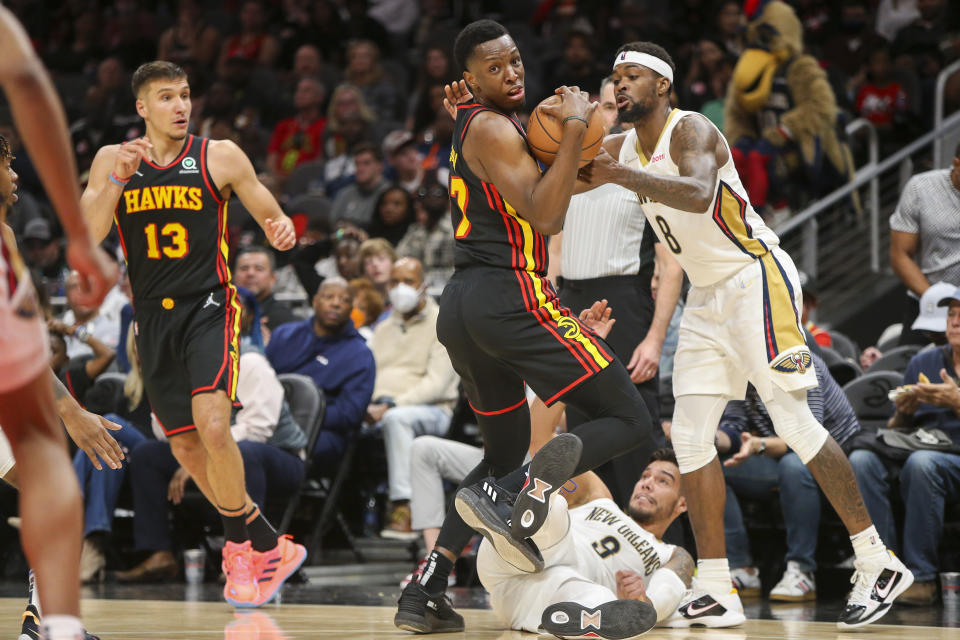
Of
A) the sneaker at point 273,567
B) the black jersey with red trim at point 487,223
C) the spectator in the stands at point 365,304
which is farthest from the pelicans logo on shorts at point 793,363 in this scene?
the spectator in the stands at point 365,304

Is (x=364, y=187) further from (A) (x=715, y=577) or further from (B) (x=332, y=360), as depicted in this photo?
(A) (x=715, y=577)

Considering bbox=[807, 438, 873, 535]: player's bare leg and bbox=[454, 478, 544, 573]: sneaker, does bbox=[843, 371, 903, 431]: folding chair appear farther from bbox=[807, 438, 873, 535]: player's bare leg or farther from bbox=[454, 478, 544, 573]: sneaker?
bbox=[454, 478, 544, 573]: sneaker

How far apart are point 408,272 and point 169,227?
3142mm

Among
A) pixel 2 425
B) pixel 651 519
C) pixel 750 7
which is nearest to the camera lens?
pixel 2 425

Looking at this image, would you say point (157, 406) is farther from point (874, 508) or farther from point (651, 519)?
point (874, 508)

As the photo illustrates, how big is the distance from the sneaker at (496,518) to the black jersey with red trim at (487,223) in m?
0.78

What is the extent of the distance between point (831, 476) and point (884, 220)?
5.34m

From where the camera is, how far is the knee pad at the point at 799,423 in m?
4.93

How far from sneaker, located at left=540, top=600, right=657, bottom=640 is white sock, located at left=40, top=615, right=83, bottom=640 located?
1.87 meters

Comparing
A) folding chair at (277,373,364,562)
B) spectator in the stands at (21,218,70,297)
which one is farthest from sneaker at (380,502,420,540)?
spectator in the stands at (21,218,70,297)

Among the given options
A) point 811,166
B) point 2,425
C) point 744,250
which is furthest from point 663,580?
point 811,166

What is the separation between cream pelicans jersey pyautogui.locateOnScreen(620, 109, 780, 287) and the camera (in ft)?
16.4

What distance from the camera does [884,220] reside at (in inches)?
384

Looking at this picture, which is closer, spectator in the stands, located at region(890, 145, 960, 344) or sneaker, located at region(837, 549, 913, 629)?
sneaker, located at region(837, 549, 913, 629)
